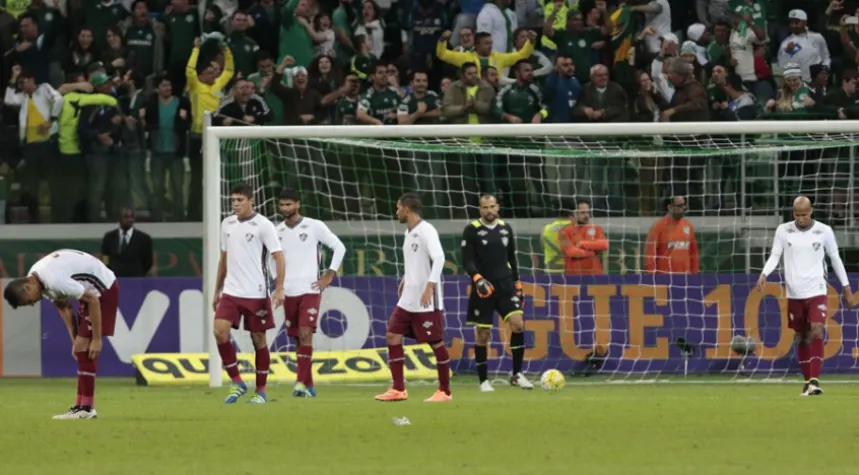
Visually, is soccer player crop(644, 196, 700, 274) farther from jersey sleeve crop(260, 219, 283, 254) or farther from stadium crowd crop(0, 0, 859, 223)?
jersey sleeve crop(260, 219, 283, 254)

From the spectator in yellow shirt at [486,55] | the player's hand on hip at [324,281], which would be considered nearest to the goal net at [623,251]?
the spectator in yellow shirt at [486,55]

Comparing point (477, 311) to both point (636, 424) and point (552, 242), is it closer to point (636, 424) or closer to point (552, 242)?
point (552, 242)

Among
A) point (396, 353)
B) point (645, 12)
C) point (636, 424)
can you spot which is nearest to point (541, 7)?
point (645, 12)

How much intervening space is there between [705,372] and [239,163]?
20.4 feet

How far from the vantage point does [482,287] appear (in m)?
17.1

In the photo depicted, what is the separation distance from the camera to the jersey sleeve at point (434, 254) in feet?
49.5

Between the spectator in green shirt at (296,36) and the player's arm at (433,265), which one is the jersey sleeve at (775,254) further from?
the spectator in green shirt at (296,36)

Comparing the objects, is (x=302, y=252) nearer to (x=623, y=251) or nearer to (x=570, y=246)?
(x=570, y=246)

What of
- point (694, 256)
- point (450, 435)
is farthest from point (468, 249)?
point (450, 435)

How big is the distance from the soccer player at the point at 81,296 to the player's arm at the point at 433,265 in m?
3.19

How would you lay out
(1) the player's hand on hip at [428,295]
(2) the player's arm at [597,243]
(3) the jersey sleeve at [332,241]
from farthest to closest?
(2) the player's arm at [597,243]
(3) the jersey sleeve at [332,241]
(1) the player's hand on hip at [428,295]

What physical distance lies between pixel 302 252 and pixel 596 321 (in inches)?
189

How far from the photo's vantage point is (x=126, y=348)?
2064 cm

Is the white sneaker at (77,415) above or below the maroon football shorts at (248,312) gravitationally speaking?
below
